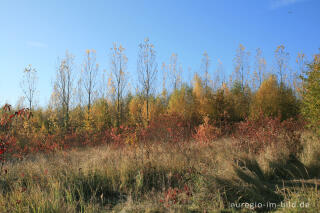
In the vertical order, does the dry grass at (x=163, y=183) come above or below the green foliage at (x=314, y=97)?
below

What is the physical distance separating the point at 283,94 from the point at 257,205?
62.3ft

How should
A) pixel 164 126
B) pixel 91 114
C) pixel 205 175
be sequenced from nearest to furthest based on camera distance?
pixel 205 175 → pixel 164 126 → pixel 91 114

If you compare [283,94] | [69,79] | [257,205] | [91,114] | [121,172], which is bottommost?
[257,205]

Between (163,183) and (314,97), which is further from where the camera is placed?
(314,97)

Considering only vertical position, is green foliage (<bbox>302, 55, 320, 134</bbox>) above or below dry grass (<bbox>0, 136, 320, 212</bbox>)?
above

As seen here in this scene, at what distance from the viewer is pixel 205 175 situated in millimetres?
4164

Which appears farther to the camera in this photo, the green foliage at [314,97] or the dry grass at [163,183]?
the green foliage at [314,97]

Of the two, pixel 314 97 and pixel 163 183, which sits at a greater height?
pixel 314 97

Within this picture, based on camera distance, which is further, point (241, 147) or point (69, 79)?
point (69, 79)

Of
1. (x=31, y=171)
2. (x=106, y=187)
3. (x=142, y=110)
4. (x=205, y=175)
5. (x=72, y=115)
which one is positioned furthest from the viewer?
(x=72, y=115)

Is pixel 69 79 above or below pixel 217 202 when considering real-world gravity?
above

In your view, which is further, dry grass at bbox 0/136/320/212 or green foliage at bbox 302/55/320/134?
green foliage at bbox 302/55/320/134

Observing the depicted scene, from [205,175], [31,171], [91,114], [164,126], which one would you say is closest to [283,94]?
[164,126]

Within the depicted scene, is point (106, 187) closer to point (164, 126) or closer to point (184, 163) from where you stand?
point (184, 163)
